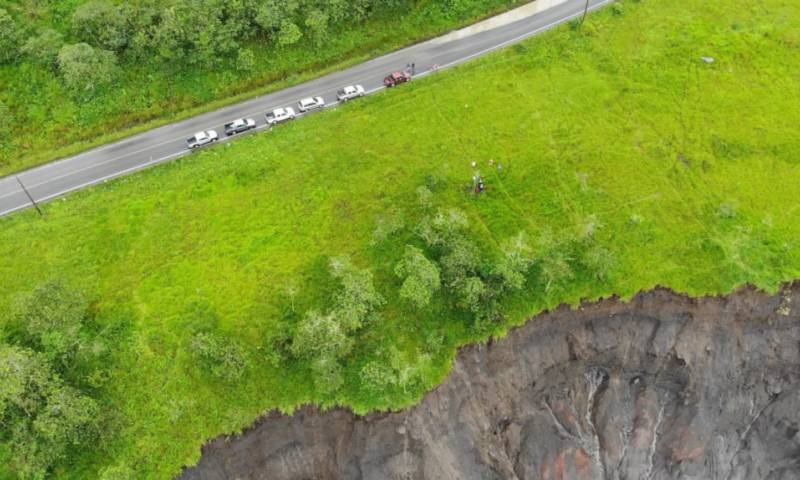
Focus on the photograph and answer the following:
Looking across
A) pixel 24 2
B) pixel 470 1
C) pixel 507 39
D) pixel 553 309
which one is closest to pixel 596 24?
pixel 507 39

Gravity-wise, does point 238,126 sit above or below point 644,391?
above

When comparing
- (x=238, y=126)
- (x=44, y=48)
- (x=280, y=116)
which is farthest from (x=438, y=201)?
(x=44, y=48)

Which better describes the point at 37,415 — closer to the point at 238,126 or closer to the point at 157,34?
the point at 238,126

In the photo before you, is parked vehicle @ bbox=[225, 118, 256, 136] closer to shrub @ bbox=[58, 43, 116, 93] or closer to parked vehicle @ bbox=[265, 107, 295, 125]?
parked vehicle @ bbox=[265, 107, 295, 125]

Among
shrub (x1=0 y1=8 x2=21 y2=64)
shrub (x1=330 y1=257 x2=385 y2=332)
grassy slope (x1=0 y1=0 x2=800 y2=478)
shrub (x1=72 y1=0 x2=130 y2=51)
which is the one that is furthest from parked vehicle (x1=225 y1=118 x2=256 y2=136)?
shrub (x1=0 y1=8 x2=21 y2=64)

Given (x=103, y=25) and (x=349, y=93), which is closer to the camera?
(x=103, y=25)

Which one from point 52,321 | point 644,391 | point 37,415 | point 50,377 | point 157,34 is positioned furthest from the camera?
point 157,34

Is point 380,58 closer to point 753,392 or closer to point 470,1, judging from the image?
point 470,1

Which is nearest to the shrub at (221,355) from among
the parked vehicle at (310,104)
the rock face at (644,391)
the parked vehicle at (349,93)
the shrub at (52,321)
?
the shrub at (52,321)
